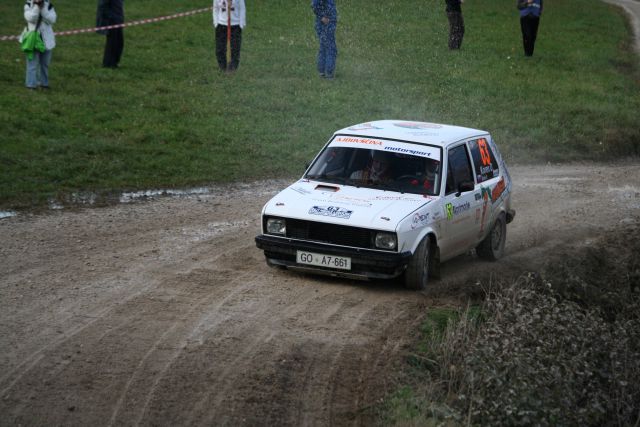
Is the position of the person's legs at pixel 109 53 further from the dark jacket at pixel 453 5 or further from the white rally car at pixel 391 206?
the white rally car at pixel 391 206

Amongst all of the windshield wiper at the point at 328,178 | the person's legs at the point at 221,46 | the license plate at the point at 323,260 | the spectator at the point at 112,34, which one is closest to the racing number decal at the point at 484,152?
the windshield wiper at the point at 328,178

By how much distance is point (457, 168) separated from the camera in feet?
39.9

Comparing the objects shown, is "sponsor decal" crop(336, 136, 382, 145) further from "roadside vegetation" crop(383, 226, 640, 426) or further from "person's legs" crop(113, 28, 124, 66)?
"person's legs" crop(113, 28, 124, 66)

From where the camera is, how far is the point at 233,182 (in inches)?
669

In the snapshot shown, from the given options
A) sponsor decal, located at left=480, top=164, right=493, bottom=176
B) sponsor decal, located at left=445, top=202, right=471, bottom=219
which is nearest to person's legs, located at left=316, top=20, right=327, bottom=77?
sponsor decal, located at left=480, top=164, right=493, bottom=176

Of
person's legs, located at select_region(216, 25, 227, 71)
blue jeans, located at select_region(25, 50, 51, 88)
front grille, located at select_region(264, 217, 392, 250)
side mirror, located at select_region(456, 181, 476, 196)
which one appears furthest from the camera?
person's legs, located at select_region(216, 25, 227, 71)

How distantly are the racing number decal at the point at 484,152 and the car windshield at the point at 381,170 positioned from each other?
1149mm

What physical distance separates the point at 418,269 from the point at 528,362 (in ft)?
7.12

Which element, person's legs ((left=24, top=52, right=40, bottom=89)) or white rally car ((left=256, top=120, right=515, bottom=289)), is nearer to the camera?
white rally car ((left=256, top=120, right=515, bottom=289))

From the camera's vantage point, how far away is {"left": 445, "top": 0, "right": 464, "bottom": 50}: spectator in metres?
27.3

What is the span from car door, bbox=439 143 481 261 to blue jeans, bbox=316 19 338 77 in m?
10.9

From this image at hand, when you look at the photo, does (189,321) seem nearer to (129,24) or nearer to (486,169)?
(486,169)

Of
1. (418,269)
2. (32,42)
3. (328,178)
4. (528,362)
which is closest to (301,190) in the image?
(328,178)

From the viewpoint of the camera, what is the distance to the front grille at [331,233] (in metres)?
10.8
